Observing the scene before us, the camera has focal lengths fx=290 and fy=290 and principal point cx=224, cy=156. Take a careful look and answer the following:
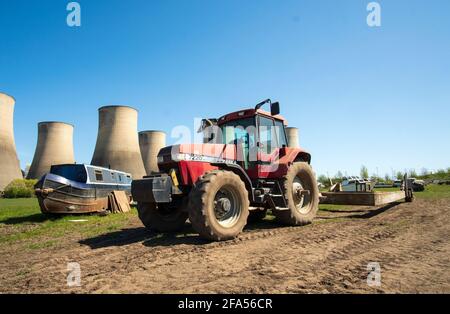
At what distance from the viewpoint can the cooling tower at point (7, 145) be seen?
26.9 meters

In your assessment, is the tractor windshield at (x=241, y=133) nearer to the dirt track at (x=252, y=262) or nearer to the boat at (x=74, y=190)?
the dirt track at (x=252, y=262)

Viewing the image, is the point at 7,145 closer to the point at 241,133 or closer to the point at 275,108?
the point at 241,133

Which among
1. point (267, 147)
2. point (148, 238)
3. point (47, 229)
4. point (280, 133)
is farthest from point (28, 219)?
point (280, 133)

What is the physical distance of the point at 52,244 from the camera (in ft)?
18.5

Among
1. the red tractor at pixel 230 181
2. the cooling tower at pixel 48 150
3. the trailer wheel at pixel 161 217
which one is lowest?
the trailer wheel at pixel 161 217

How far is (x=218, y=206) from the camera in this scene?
516 centimetres

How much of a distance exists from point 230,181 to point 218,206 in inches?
19.4

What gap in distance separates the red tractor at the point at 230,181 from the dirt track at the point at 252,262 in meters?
0.43

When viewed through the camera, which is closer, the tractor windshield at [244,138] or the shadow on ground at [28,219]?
the tractor windshield at [244,138]

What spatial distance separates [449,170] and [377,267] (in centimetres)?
5822

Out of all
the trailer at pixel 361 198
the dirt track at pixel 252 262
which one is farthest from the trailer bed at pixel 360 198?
the dirt track at pixel 252 262

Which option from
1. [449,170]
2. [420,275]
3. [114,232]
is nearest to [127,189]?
[114,232]
